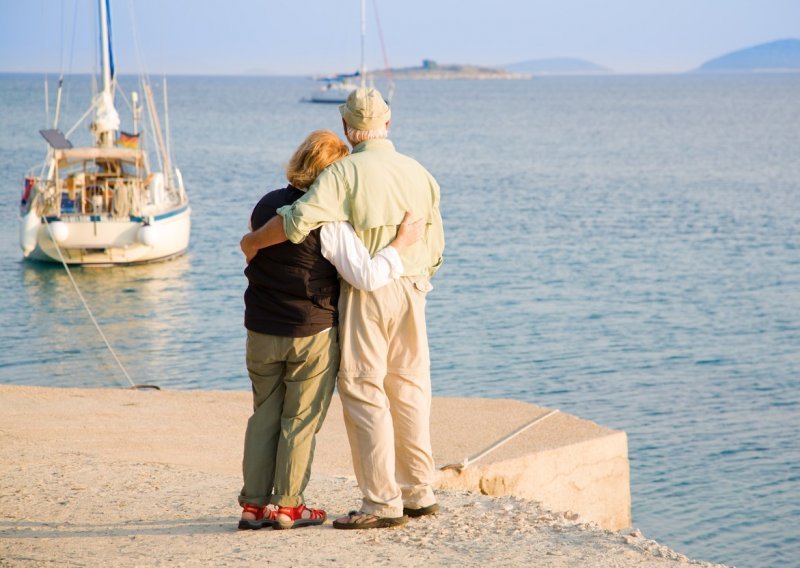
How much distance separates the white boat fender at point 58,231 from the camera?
22.2 meters

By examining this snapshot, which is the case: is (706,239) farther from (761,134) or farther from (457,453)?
(761,134)

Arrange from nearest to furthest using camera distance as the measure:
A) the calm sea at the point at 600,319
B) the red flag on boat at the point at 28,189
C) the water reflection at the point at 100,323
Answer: the calm sea at the point at 600,319, the water reflection at the point at 100,323, the red flag on boat at the point at 28,189

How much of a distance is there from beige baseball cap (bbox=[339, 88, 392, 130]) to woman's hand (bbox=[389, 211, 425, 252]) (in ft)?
1.26

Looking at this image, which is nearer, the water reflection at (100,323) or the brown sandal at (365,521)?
the brown sandal at (365,521)

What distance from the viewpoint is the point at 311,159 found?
4508 millimetres

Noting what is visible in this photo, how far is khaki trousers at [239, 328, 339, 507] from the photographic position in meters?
4.57

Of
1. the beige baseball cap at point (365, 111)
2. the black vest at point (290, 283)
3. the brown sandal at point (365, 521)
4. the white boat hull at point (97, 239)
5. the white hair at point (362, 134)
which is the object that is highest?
the beige baseball cap at point (365, 111)

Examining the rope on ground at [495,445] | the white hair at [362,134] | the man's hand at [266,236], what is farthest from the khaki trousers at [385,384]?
the rope on ground at [495,445]

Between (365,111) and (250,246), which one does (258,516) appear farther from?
(365,111)

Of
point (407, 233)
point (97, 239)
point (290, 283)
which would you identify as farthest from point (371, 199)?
point (97, 239)

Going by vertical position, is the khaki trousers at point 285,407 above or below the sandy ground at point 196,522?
above

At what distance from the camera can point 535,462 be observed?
668 centimetres

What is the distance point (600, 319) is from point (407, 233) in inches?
545

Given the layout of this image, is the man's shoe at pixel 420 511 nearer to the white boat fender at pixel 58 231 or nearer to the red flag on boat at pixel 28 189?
the white boat fender at pixel 58 231
